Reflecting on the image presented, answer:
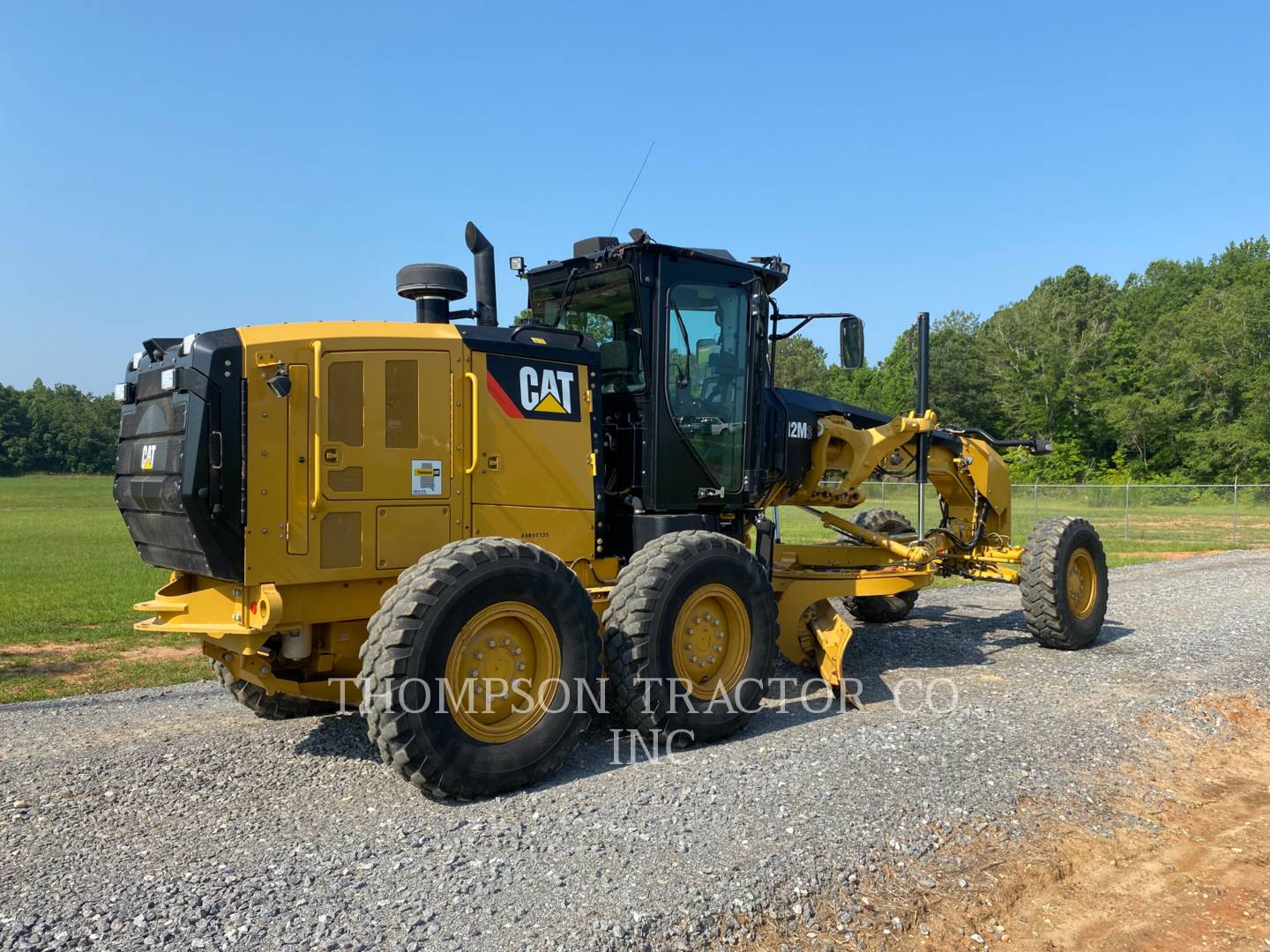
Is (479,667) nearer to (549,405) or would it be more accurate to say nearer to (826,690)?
(549,405)

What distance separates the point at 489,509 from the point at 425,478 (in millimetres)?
502

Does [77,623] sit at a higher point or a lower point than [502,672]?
lower

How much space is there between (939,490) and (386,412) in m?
7.05

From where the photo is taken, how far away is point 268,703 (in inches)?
266

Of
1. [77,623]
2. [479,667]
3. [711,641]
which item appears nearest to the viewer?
[479,667]

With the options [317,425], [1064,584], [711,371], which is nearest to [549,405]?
[317,425]

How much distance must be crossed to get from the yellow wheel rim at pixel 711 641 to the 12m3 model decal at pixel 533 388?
153 centimetres

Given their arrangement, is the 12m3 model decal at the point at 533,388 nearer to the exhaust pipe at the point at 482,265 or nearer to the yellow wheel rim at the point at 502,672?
the exhaust pipe at the point at 482,265

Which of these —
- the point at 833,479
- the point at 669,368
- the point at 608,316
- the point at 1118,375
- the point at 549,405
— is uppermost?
the point at 1118,375

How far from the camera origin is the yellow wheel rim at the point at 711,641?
6301 millimetres

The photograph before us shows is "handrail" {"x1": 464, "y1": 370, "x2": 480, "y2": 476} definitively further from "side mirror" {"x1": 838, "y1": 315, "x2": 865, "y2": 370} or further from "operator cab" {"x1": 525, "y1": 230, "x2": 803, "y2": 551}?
"side mirror" {"x1": 838, "y1": 315, "x2": 865, "y2": 370}

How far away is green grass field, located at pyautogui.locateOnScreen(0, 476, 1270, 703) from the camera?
9703 millimetres

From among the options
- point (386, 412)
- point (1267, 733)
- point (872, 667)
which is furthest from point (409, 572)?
point (1267, 733)

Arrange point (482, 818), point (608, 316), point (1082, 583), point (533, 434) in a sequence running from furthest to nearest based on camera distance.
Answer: point (1082, 583) → point (608, 316) → point (533, 434) → point (482, 818)
